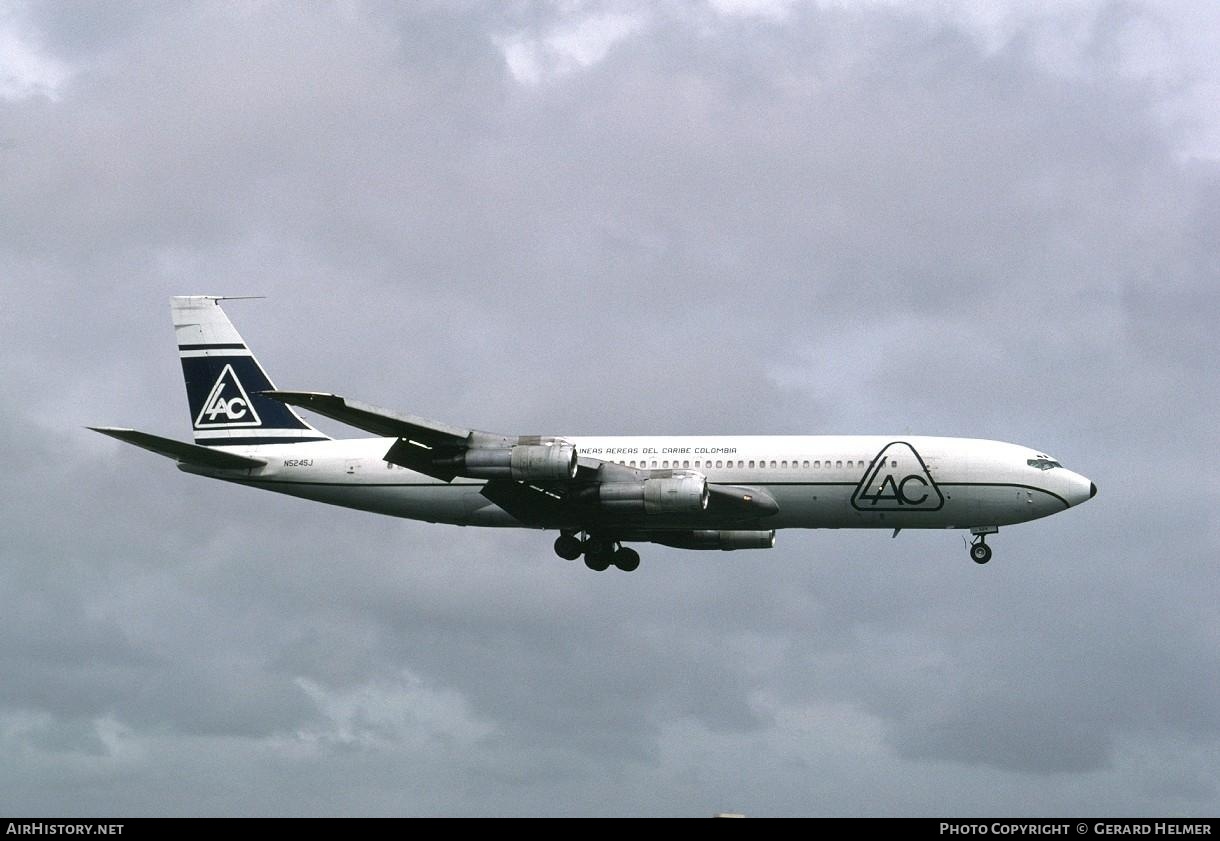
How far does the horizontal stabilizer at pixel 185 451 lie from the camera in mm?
66875

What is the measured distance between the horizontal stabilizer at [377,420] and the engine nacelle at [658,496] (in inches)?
246

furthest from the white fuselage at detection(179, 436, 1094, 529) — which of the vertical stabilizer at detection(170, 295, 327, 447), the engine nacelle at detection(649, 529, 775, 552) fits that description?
the vertical stabilizer at detection(170, 295, 327, 447)

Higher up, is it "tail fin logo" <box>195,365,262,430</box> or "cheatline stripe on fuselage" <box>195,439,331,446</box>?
"tail fin logo" <box>195,365,262,430</box>

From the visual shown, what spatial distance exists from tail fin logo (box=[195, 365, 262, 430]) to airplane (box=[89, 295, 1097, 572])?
4.79m

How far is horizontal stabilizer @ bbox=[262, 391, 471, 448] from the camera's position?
204 feet

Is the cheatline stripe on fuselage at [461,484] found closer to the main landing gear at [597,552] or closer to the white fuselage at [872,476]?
the white fuselage at [872,476]

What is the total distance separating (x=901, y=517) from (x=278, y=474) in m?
26.7

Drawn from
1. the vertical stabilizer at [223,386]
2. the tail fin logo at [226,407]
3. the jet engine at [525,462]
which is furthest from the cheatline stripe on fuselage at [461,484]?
the jet engine at [525,462]

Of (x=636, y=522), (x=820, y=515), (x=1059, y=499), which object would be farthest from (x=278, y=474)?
(x=1059, y=499)

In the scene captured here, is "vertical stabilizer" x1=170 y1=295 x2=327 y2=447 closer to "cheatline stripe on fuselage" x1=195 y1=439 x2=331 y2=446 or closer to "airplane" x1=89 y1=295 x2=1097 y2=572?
"cheatline stripe on fuselage" x1=195 y1=439 x2=331 y2=446

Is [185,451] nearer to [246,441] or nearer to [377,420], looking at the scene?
[246,441]

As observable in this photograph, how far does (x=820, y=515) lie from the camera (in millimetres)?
67812
